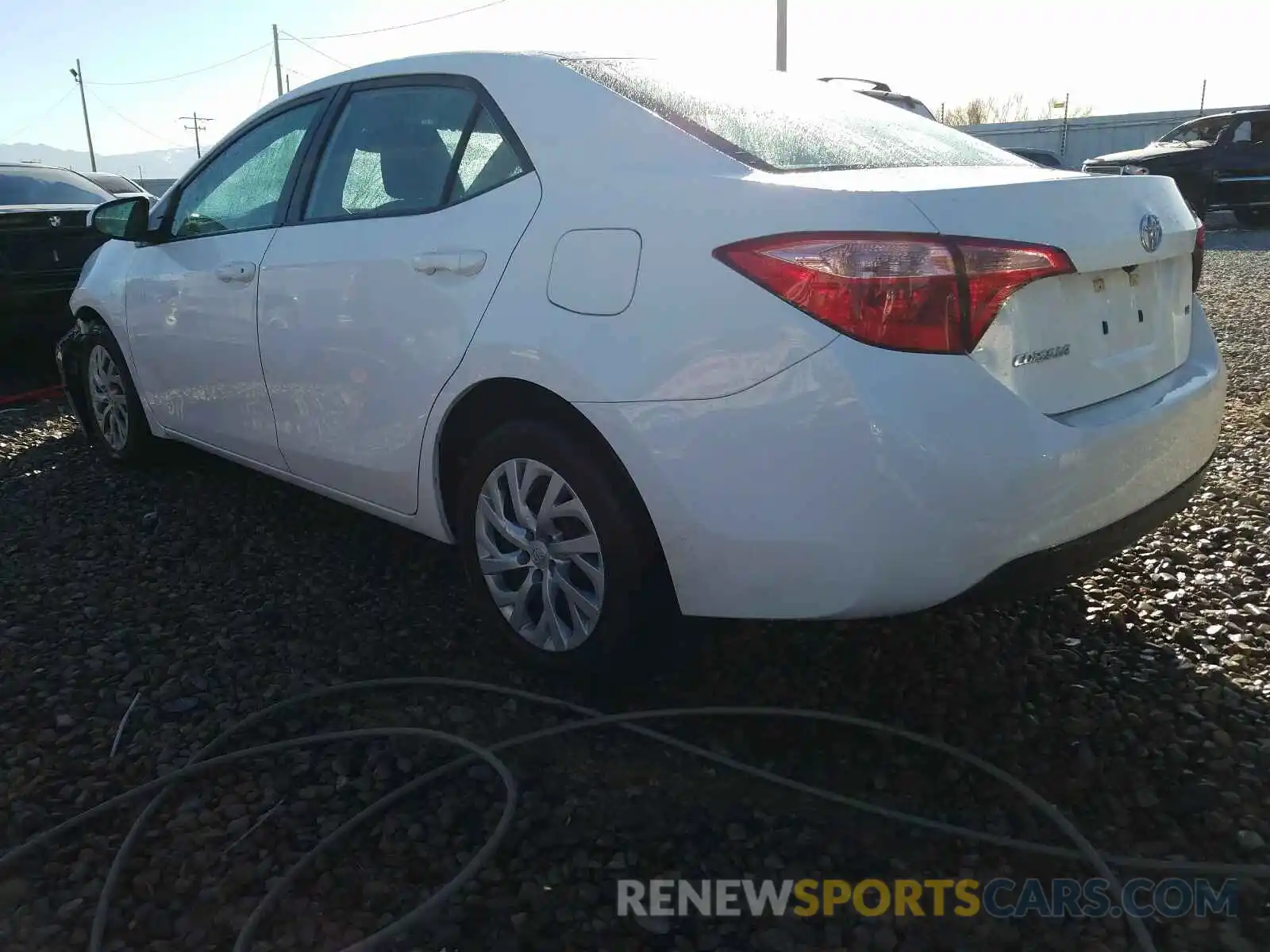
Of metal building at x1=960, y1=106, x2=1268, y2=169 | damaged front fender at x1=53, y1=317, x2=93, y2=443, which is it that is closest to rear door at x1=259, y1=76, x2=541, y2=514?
damaged front fender at x1=53, y1=317, x2=93, y2=443

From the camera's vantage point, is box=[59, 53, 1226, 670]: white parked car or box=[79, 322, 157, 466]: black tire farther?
box=[79, 322, 157, 466]: black tire

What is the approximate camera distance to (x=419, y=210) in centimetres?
293

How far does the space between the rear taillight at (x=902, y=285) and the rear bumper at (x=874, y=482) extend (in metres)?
0.05

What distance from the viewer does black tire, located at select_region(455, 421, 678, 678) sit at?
8.14ft

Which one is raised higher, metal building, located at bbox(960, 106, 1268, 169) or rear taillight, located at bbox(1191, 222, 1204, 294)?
metal building, located at bbox(960, 106, 1268, 169)

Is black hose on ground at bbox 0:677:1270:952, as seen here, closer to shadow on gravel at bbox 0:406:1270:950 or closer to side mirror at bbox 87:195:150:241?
shadow on gravel at bbox 0:406:1270:950

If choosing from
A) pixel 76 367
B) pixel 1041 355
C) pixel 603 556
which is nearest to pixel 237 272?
pixel 603 556

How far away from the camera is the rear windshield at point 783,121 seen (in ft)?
8.20

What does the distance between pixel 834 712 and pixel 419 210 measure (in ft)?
5.67

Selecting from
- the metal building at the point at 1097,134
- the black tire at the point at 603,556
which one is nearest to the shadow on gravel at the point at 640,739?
the black tire at the point at 603,556

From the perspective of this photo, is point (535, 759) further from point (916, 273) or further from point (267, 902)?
point (916, 273)

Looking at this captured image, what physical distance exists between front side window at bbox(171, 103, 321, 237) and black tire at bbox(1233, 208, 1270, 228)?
16805 mm

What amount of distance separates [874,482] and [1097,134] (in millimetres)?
32532

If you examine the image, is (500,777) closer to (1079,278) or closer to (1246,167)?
(1079,278)
